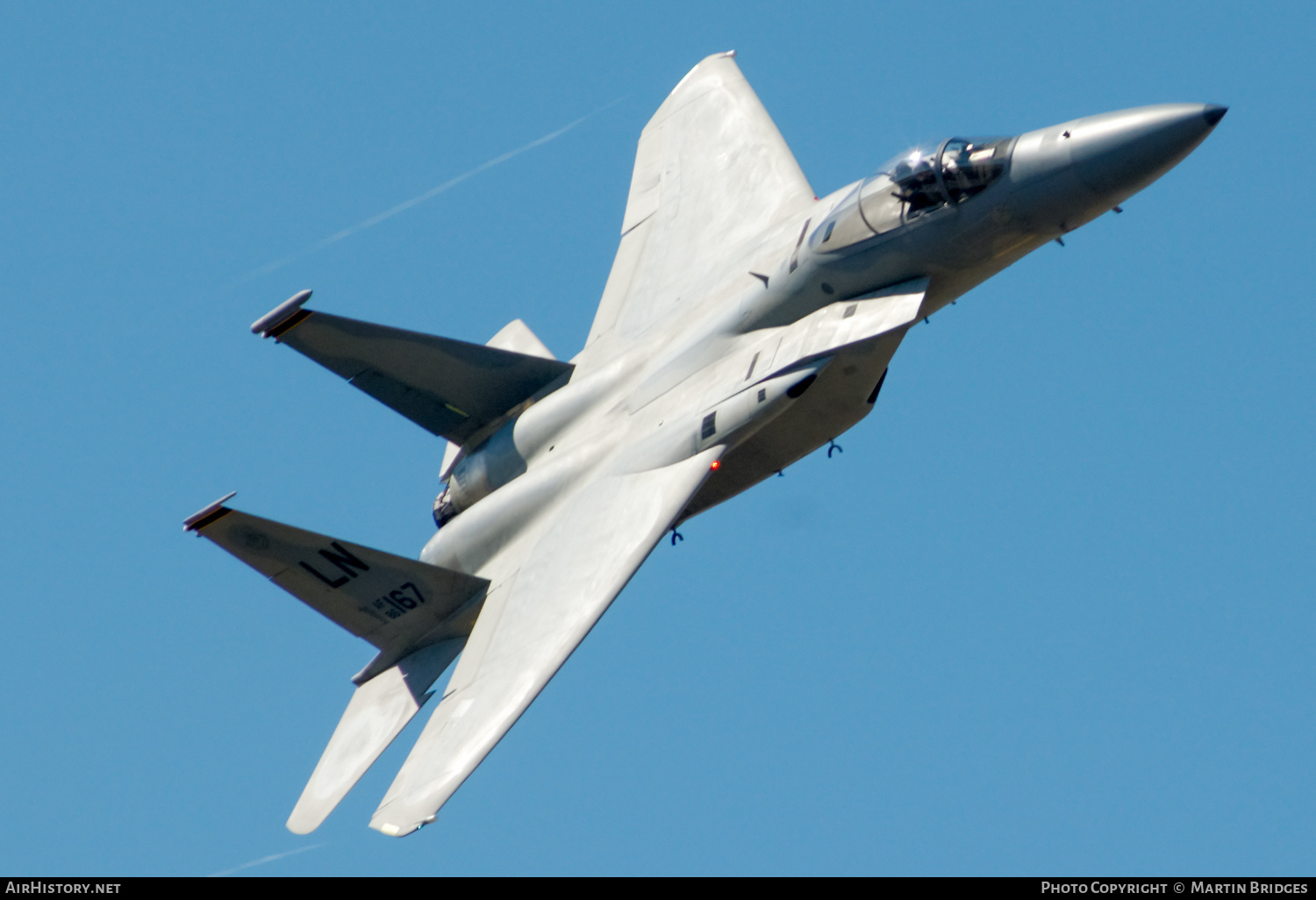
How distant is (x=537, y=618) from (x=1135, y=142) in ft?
27.0

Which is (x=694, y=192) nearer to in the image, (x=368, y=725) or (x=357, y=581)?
(x=357, y=581)

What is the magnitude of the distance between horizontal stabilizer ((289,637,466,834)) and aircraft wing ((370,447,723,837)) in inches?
41.5

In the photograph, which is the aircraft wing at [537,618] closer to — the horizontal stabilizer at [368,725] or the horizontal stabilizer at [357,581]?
the horizontal stabilizer at [357,581]

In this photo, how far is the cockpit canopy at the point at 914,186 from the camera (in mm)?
18250

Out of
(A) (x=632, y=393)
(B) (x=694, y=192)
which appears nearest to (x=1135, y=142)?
(A) (x=632, y=393)

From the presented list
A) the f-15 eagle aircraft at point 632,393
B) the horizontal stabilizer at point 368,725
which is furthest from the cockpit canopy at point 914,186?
the horizontal stabilizer at point 368,725

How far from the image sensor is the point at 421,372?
73.5 ft

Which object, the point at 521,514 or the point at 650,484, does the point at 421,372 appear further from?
the point at 650,484

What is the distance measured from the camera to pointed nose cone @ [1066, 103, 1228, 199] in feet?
57.1

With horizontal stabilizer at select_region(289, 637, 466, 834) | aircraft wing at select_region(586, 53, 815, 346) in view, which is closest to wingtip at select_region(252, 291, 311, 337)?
aircraft wing at select_region(586, 53, 815, 346)

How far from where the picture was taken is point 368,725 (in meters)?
20.6
